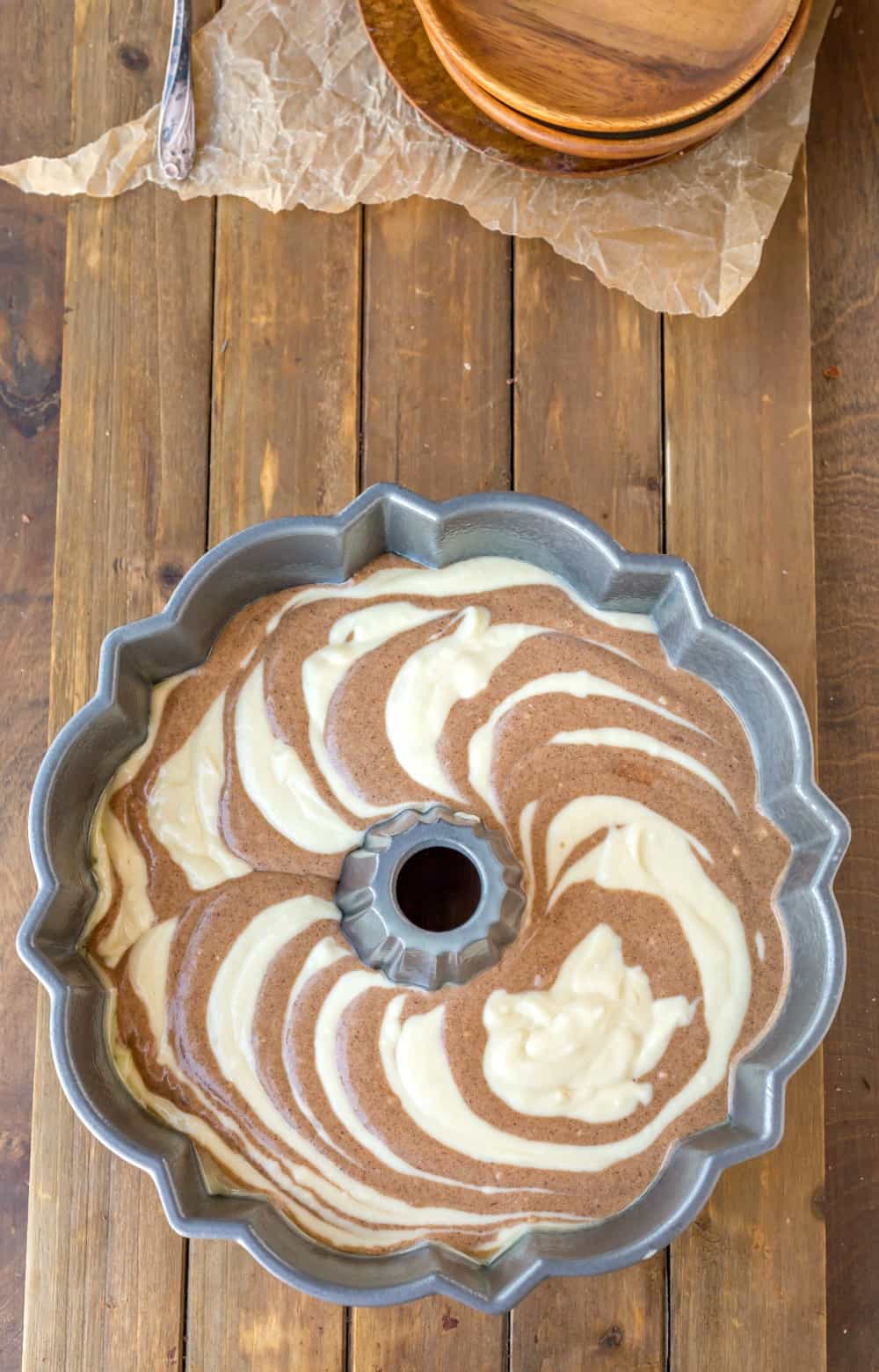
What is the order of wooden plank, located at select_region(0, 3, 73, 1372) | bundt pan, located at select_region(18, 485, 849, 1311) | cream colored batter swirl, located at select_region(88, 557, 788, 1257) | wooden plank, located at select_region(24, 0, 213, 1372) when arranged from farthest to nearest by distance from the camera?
wooden plank, located at select_region(0, 3, 73, 1372), wooden plank, located at select_region(24, 0, 213, 1372), cream colored batter swirl, located at select_region(88, 557, 788, 1257), bundt pan, located at select_region(18, 485, 849, 1311)

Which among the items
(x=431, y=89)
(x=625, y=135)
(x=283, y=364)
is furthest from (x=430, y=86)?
(x=283, y=364)

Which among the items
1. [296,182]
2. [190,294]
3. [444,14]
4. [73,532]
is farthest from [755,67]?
[73,532]

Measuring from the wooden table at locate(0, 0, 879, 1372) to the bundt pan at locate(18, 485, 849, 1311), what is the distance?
0.58 feet

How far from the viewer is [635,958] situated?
1173 millimetres

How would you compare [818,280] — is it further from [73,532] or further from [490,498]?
[73,532]

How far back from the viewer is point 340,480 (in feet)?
4.37

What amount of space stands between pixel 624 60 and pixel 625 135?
0.07 meters

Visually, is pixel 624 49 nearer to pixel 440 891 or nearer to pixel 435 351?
pixel 435 351

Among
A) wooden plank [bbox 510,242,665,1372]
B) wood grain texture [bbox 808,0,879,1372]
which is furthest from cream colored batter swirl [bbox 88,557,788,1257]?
wood grain texture [bbox 808,0,879,1372]

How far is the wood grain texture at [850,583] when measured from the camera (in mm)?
1426

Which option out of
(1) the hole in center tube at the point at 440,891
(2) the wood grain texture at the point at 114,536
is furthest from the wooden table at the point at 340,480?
(1) the hole in center tube at the point at 440,891

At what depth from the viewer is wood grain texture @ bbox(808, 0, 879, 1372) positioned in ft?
4.68

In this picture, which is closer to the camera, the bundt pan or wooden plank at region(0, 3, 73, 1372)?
the bundt pan

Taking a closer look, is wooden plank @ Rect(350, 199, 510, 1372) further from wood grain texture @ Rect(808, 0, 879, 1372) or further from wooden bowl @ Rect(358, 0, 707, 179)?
wood grain texture @ Rect(808, 0, 879, 1372)
